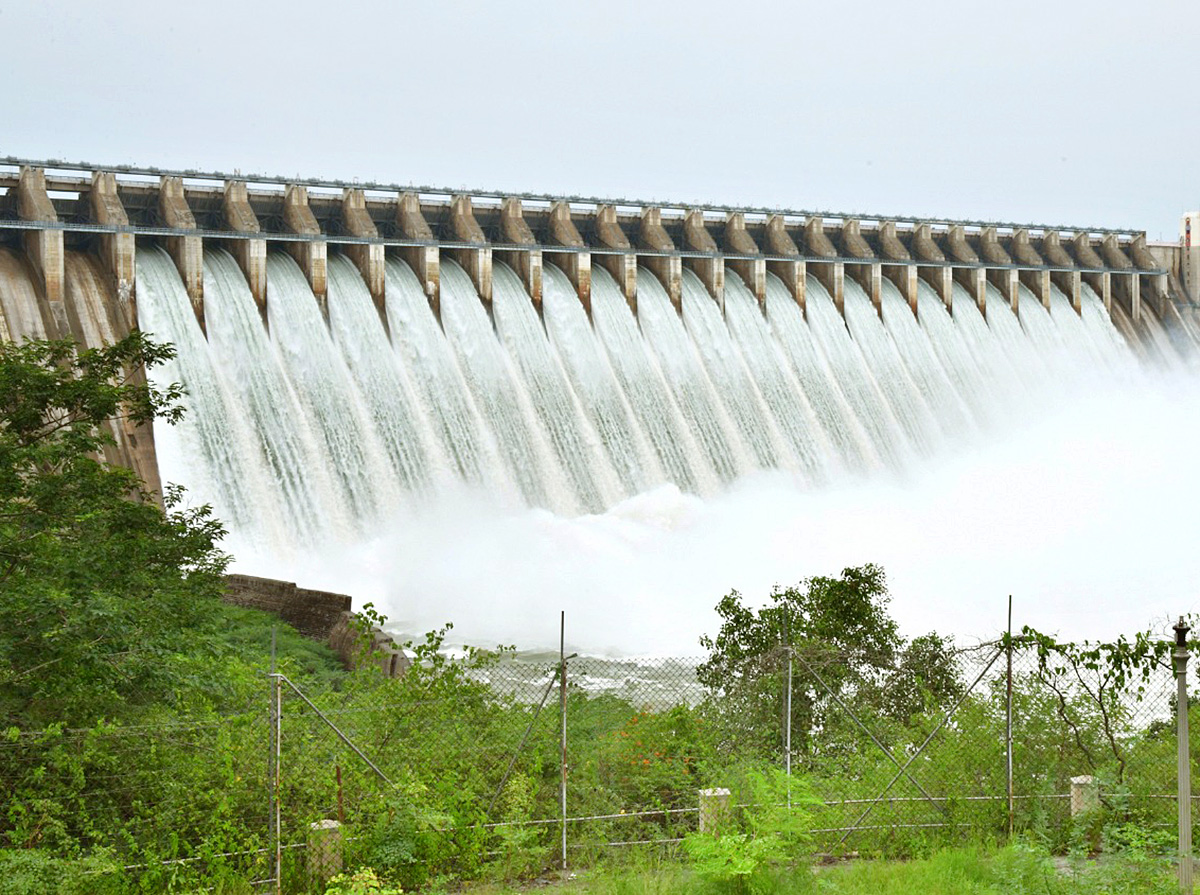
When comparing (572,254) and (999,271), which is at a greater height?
(999,271)

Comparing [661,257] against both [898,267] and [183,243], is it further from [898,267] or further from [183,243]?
[183,243]

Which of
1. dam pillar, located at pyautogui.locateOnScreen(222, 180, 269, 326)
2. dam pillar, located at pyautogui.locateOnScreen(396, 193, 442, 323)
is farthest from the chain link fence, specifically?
dam pillar, located at pyautogui.locateOnScreen(396, 193, 442, 323)

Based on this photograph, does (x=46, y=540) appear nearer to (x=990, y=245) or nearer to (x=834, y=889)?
(x=834, y=889)

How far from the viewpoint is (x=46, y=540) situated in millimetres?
12406

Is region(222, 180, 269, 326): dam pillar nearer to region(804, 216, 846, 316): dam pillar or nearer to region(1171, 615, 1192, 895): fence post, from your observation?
region(804, 216, 846, 316): dam pillar

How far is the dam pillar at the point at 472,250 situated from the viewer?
122 ft

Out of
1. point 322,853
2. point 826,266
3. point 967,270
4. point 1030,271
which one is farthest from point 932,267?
point 322,853

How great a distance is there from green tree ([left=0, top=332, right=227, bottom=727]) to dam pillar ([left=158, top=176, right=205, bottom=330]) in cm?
1607

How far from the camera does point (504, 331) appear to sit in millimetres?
36938

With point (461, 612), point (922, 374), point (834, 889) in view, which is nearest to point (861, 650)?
point (834, 889)

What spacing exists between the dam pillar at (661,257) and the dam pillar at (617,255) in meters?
0.97

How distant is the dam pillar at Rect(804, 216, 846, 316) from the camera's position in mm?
46000

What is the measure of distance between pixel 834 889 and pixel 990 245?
45203 millimetres

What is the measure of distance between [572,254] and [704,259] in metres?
5.49
